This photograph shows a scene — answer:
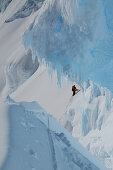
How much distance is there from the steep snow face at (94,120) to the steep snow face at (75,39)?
3.01 ft

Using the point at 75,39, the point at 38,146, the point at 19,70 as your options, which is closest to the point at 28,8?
the point at 19,70

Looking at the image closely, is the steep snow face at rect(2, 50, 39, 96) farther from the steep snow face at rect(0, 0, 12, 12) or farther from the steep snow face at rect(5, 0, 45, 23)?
the steep snow face at rect(0, 0, 12, 12)

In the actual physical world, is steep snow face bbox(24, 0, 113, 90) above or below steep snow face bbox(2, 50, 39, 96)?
below

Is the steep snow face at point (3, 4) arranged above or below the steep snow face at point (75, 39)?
above

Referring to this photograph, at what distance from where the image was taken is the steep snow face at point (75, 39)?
738 cm

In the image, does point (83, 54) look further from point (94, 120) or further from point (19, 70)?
point (19, 70)

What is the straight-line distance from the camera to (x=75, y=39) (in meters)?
7.71

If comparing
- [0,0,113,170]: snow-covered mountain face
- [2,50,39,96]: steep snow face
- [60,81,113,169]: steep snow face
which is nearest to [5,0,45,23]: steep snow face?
[2,50,39,96]: steep snow face

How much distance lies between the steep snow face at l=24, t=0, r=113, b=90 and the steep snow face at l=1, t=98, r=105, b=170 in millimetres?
3772

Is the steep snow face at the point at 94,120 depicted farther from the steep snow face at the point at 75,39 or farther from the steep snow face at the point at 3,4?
the steep snow face at the point at 3,4

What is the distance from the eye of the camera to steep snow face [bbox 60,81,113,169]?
26.3ft

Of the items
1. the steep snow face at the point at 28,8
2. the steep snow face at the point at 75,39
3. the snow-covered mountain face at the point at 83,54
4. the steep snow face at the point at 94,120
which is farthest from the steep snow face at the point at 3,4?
the steep snow face at the point at 75,39

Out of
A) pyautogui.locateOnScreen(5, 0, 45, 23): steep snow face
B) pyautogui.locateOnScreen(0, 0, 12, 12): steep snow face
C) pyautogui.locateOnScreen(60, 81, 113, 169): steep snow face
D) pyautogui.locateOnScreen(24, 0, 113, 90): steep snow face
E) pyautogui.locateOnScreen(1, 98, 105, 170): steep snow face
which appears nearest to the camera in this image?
pyautogui.locateOnScreen(1, 98, 105, 170): steep snow face

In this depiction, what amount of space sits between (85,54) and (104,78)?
104 cm
